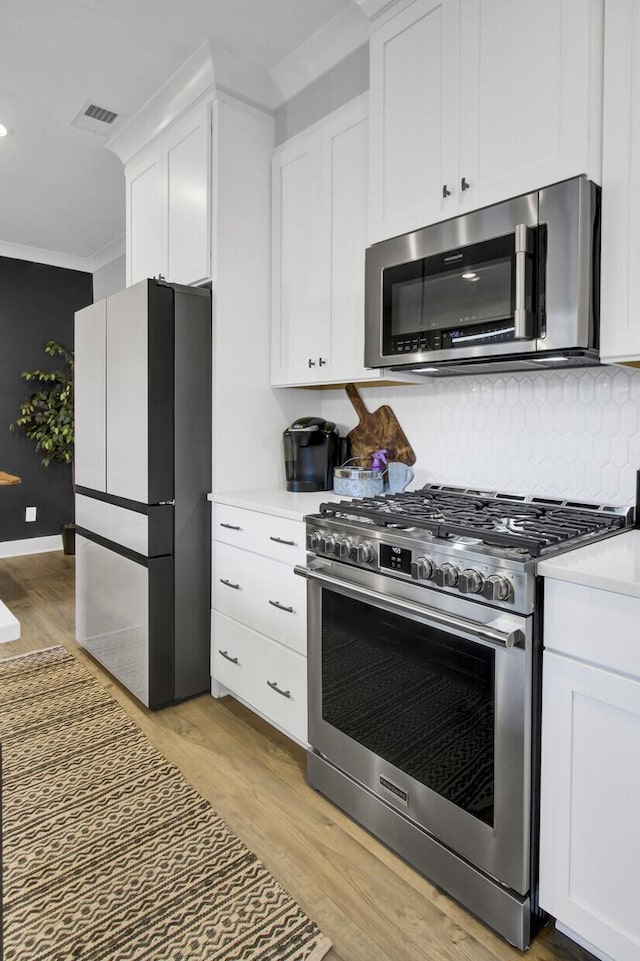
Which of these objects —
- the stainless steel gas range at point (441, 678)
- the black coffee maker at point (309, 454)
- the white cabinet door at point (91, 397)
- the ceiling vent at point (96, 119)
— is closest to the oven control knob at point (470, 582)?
the stainless steel gas range at point (441, 678)

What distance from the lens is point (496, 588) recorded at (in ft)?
4.67

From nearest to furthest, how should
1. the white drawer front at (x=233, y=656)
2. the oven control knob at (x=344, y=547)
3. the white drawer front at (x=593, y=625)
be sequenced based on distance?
1. the white drawer front at (x=593, y=625)
2. the oven control knob at (x=344, y=547)
3. the white drawer front at (x=233, y=656)

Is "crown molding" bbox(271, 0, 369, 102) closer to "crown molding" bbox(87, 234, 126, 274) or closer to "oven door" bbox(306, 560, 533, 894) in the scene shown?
"oven door" bbox(306, 560, 533, 894)

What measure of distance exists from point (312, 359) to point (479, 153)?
103cm

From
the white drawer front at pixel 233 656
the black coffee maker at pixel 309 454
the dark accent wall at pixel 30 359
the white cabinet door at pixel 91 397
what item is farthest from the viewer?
the dark accent wall at pixel 30 359

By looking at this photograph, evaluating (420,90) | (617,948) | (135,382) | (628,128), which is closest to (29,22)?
(135,382)

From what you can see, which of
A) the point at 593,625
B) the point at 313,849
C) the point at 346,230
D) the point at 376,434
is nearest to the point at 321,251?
the point at 346,230

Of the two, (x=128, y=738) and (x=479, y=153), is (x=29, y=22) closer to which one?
(x=479, y=153)

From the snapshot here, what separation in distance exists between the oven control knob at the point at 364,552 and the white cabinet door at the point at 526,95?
41.6 inches

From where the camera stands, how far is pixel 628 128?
1.48 metres

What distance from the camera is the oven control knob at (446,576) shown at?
1521 mm

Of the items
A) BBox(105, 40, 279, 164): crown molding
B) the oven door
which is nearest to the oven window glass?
the oven door

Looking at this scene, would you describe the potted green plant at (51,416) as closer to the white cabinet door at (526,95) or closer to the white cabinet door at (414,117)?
the white cabinet door at (414,117)

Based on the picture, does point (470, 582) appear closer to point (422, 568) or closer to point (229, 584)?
point (422, 568)
